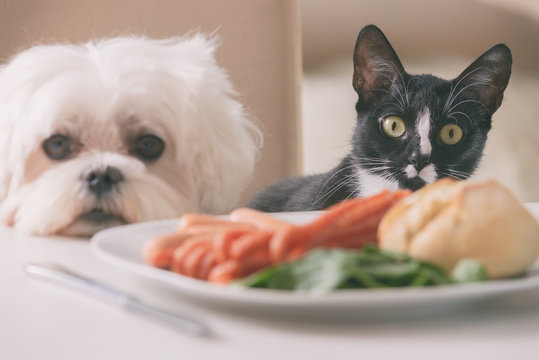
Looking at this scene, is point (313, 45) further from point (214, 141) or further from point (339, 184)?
point (214, 141)

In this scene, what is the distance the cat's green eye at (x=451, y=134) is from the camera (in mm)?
1493

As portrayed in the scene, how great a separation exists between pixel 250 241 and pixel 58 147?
2.51 feet

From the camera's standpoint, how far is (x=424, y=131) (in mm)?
1471

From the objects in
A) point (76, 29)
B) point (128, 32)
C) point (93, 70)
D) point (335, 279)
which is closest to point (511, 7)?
point (128, 32)

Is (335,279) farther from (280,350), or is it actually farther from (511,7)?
(511,7)

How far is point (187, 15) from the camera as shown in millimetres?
1934

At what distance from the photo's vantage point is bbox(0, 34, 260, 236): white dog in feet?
3.48

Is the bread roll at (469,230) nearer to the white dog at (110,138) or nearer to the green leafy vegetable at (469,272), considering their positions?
the green leafy vegetable at (469,272)

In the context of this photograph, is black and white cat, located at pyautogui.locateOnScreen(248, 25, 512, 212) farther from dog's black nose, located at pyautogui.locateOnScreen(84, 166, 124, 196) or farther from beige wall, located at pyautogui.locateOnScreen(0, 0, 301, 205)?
dog's black nose, located at pyautogui.locateOnScreen(84, 166, 124, 196)

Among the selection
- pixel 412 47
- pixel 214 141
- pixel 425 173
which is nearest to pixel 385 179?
pixel 425 173

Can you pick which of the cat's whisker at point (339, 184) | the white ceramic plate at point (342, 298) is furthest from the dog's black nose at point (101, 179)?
the cat's whisker at point (339, 184)

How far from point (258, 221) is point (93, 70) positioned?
2.23 feet

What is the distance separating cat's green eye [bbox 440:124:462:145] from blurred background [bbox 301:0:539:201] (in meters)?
0.56

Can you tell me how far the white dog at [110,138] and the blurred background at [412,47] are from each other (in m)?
0.85
